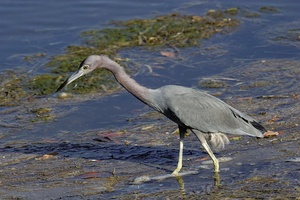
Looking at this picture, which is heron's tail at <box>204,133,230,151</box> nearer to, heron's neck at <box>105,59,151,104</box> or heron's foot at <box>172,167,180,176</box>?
heron's foot at <box>172,167,180,176</box>

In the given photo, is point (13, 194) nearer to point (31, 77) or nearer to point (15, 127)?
point (15, 127)

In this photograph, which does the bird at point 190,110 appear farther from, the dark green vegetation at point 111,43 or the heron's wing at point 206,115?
the dark green vegetation at point 111,43

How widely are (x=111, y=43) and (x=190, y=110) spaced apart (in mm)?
5044

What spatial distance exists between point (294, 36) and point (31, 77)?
14.3ft

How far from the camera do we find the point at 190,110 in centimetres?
786

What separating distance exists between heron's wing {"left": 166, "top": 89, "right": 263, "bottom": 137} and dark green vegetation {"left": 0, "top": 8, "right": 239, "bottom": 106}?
3.11 meters

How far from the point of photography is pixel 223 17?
1384cm

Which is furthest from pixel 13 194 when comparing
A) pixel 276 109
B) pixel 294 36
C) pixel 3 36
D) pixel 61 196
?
pixel 294 36

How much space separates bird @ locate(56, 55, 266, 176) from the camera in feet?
25.7

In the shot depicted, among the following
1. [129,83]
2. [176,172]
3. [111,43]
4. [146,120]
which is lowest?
[146,120]

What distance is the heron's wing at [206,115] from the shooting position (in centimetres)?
782

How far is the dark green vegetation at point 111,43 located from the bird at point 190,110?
117 inches

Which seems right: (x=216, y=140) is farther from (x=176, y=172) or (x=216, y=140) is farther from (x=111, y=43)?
(x=111, y=43)

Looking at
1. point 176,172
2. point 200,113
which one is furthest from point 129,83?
point 176,172
